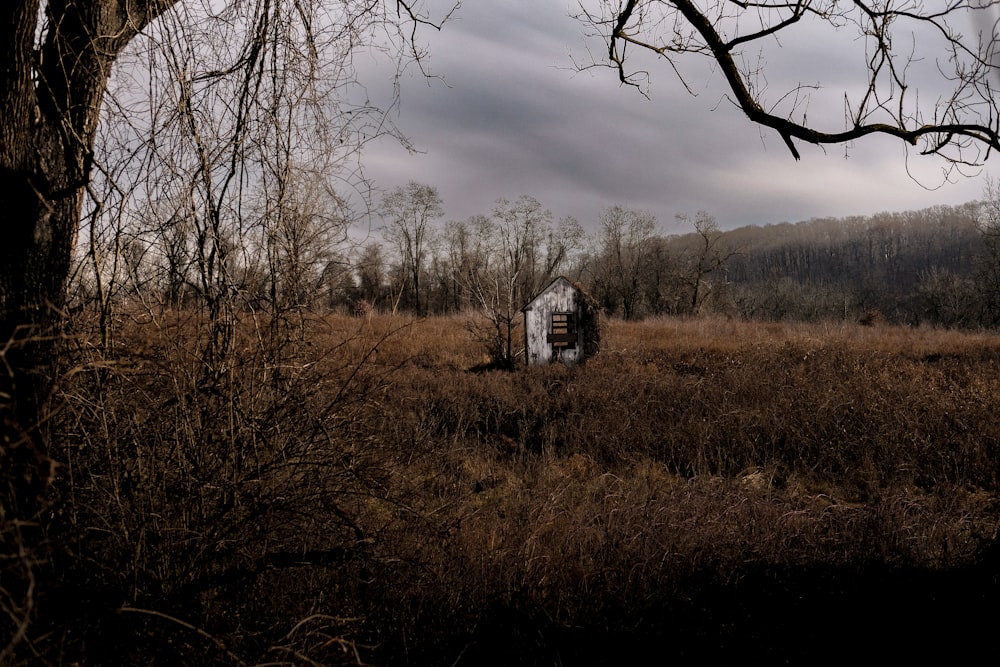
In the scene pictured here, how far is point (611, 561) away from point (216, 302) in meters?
3.44

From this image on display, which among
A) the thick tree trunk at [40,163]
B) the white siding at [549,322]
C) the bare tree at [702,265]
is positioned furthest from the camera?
the bare tree at [702,265]

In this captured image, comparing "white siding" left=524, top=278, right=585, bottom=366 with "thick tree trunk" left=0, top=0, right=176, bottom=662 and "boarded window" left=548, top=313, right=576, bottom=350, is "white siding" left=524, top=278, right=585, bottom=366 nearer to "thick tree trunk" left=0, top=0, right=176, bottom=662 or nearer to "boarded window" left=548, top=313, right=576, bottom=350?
"boarded window" left=548, top=313, right=576, bottom=350

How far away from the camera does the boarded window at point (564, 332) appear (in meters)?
20.0

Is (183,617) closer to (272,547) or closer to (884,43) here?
(272,547)

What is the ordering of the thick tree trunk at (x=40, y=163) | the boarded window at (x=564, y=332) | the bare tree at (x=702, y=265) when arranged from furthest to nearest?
the bare tree at (x=702, y=265) < the boarded window at (x=564, y=332) < the thick tree trunk at (x=40, y=163)

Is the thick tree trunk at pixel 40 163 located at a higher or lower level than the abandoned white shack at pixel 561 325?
higher

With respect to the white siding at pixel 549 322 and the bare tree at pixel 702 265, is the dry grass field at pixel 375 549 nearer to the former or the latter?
the white siding at pixel 549 322

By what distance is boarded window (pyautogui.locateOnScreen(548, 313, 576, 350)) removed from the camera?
786 inches

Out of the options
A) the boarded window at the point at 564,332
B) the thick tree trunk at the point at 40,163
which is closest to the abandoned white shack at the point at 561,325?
the boarded window at the point at 564,332

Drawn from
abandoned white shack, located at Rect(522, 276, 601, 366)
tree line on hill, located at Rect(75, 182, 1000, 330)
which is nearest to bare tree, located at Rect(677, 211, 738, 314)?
tree line on hill, located at Rect(75, 182, 1000, 330)

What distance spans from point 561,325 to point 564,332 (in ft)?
0.88

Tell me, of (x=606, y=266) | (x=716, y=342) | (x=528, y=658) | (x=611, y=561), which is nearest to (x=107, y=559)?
(x=528, y=658)

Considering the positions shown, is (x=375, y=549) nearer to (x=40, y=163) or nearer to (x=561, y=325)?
(x=40, y=163)

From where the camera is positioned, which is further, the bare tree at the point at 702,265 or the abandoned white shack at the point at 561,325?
the bare tree at the point at 702,265
